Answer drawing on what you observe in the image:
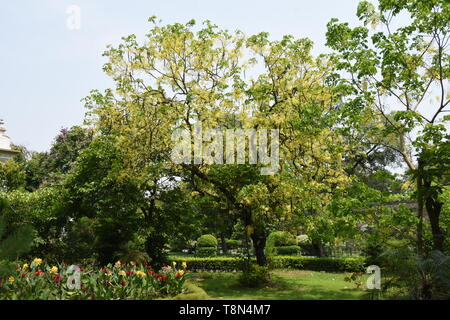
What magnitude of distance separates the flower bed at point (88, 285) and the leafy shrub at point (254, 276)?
223 inches

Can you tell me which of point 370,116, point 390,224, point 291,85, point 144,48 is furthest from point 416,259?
point 144,48

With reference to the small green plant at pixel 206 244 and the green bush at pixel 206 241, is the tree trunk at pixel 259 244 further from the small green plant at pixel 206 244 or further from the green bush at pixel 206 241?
the green bush at pixel 206 241

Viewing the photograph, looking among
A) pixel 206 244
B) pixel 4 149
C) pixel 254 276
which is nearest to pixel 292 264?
pixel 254 276

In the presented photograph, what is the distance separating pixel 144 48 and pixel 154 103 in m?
1.81

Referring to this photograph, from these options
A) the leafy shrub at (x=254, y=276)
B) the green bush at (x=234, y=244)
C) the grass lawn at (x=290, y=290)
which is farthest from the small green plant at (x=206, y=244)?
the leafy shrub at (x=254, y=276)

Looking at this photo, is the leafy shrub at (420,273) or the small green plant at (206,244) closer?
the leafy shrub at (420,273)

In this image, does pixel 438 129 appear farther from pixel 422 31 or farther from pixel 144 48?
pixel 144 48

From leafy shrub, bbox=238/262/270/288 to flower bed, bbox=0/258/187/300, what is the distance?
5.67 meters

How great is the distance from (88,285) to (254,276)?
7.42 meters

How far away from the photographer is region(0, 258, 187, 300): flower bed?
686cm

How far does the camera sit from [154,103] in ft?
43.8

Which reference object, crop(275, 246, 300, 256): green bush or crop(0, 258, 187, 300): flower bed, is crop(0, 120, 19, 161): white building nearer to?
crop(275, 246, 300, 256): green bush

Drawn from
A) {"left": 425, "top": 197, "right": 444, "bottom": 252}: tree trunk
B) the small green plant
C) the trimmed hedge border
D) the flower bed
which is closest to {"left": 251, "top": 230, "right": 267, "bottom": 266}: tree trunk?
the trimmed hedge border

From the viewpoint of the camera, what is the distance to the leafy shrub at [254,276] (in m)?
13.6
